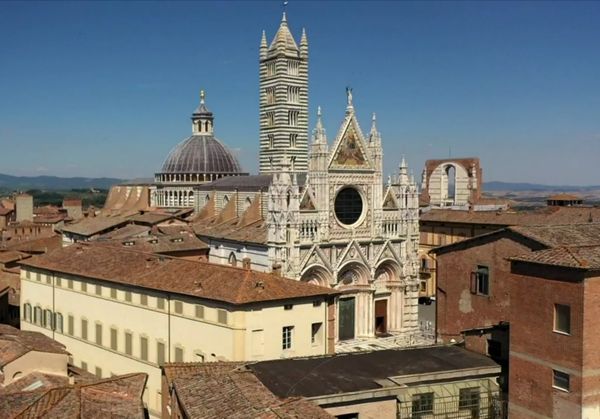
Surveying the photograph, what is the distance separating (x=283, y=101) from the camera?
2830 inches

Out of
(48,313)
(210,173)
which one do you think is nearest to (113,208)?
(210,173)

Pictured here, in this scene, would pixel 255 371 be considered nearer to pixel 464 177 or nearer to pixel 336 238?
pixel 336 238

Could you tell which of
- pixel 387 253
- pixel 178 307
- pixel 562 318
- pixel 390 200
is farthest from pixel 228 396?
pixel 390 200

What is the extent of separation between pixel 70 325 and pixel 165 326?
1010cm

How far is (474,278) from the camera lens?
34.7 meters

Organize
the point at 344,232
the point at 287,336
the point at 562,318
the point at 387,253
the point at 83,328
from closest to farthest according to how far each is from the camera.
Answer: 1. the point at 562,318
2. the point at 287,336
3. the point at 83,328
4. the point at 344,232
5. the point at 387,253

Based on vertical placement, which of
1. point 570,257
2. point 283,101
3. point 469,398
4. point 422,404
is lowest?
point 469,398

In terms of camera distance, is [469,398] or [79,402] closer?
[79,402]

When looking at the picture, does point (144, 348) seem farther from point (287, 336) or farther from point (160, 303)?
point (287, 336)

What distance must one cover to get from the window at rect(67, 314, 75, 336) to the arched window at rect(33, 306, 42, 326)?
3.91 m

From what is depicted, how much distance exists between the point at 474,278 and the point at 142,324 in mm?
16969

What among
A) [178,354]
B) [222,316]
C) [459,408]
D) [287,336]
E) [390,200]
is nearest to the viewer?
[459,408]

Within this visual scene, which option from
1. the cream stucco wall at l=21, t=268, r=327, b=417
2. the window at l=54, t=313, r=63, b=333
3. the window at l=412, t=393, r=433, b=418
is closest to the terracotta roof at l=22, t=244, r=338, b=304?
the cream stucco wall at l=21, t=268, r=327, b=417

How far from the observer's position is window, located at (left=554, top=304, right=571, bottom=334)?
24.8 metres
